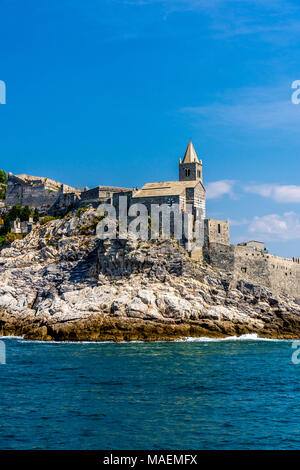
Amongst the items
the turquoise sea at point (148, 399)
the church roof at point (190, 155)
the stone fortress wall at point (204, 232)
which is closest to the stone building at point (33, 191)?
the stone fortress wall at point (204, 232)

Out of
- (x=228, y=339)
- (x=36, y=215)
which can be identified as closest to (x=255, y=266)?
(x=228, y=339)

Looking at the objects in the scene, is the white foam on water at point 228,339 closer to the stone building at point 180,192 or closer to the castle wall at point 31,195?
the stone building at point 180,192

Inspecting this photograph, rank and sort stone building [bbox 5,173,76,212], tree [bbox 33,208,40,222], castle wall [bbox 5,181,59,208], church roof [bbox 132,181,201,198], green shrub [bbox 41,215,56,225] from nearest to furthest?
church roof [bbox 132,181,201,198], green shrub [bbox 41,215,56,225], tree [bbox 33,208,40,222], stone building [bbox 5,173,76,212], castle wall [bbox 5,181,59,208]

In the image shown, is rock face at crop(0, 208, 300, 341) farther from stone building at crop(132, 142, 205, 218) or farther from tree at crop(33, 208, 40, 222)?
tree at crop(33, 208, 40, 222)

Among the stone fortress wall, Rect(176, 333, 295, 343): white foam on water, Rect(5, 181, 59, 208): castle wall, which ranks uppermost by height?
Rect(5, 181, 59, 208): castle wall

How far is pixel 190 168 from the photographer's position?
63062 mm

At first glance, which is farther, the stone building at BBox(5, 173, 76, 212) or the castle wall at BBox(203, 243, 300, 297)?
the stone building at BBox(5, 173, 76, 212)

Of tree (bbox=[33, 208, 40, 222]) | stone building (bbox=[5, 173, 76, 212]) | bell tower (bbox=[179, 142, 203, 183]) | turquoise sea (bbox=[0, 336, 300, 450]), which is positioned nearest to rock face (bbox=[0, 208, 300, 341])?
turquoise sea (bbox=[0, 336, 300, 450])

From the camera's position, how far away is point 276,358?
3822cm

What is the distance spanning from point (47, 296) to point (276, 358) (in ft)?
78.3

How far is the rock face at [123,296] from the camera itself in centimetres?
4728

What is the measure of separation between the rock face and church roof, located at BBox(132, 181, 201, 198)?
5751 mm

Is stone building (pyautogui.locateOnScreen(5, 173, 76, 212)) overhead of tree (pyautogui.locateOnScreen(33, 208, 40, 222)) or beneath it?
overhead

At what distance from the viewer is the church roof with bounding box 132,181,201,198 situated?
2280 inches
